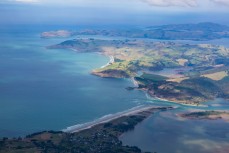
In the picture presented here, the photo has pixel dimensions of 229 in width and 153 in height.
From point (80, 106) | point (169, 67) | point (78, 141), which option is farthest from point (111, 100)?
point (169, 67)

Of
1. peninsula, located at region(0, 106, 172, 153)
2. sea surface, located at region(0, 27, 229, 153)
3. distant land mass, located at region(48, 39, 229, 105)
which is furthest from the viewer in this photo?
distant land mass, located at region(48, 39, 229, 105)

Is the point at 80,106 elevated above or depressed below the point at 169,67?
below

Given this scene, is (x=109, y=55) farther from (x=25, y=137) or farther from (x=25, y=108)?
(x=25, y=137)

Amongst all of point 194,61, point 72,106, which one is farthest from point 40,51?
point 72,106

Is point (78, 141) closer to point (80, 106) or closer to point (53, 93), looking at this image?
point (80, 106)

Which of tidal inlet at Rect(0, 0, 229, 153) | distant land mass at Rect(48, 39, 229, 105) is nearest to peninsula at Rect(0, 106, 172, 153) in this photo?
tidal inlet at Rect(0, 0, 229, 153)

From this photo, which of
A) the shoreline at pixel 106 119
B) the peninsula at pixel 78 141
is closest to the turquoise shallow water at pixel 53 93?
the shoreline at pixel 106 119

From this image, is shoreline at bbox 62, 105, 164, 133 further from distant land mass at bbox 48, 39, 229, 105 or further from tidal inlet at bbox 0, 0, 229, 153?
distant land mass at bbox 48, 39, 229, 105
